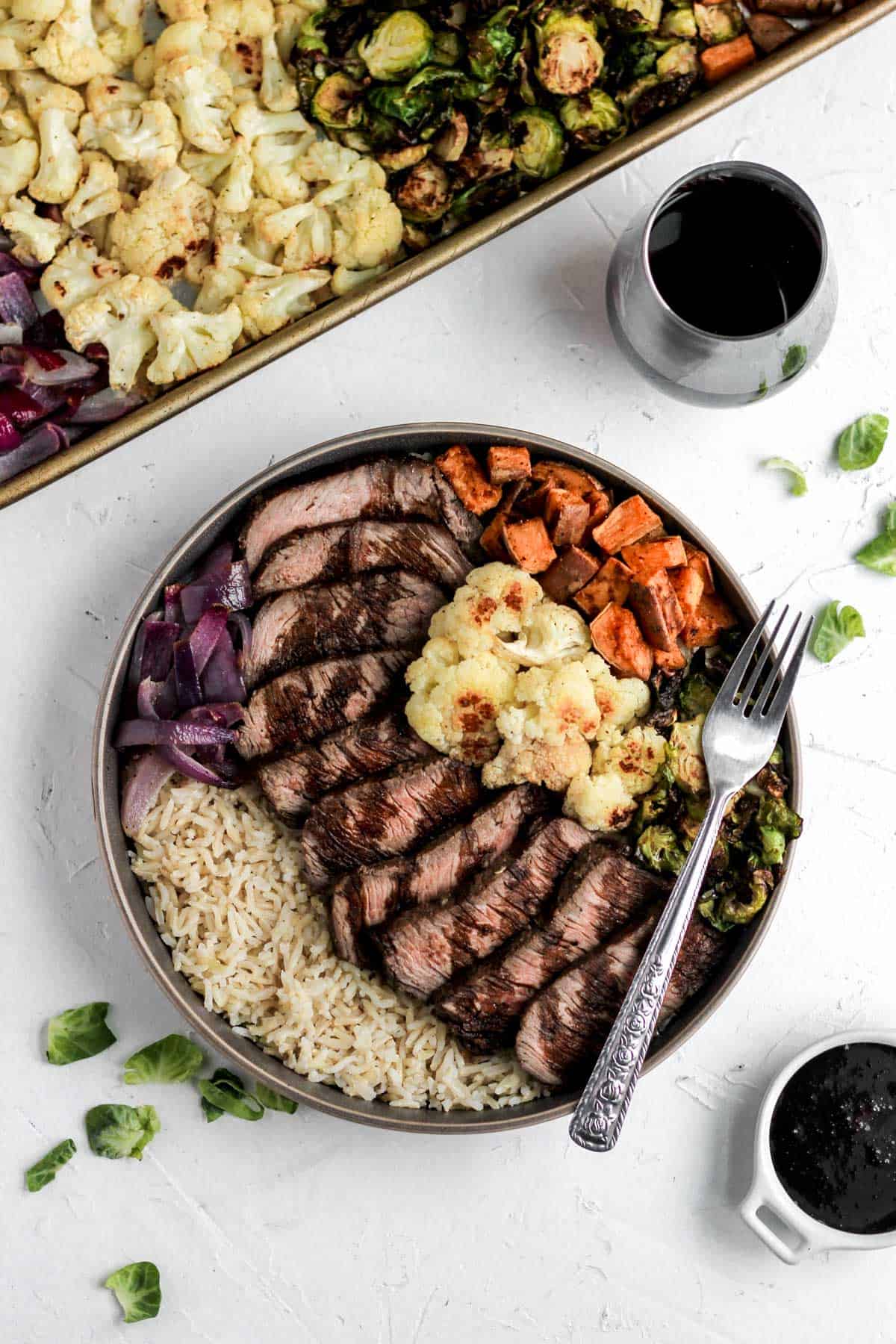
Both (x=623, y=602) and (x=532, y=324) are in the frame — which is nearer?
(x=623, y=602)

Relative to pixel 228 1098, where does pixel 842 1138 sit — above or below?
below

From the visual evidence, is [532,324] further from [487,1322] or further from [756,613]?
[487,1322]

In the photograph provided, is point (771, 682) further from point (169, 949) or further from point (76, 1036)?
point (76, 1036)

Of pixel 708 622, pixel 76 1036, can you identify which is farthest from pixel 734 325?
pixel 76 1036

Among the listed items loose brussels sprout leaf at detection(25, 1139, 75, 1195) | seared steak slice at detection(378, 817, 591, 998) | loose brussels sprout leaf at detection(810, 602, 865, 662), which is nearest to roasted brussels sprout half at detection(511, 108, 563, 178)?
loose brussels sprout leaf at detection(810, 602, 865, 662)

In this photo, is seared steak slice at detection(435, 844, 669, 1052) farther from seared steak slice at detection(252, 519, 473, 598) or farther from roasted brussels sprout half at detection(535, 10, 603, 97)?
roasted brussels sprout half at detection(535, 10, 603, 97)

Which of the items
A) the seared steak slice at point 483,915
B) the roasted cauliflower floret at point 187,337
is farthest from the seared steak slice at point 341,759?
the roasted cauliflower floret at point 187,337

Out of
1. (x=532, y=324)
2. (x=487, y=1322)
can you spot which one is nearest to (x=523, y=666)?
(x=532, y=324)

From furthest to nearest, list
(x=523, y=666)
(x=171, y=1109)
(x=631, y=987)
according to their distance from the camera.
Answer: (x=171, y=1109), (x=523, y=666), (x=631, y=987)
